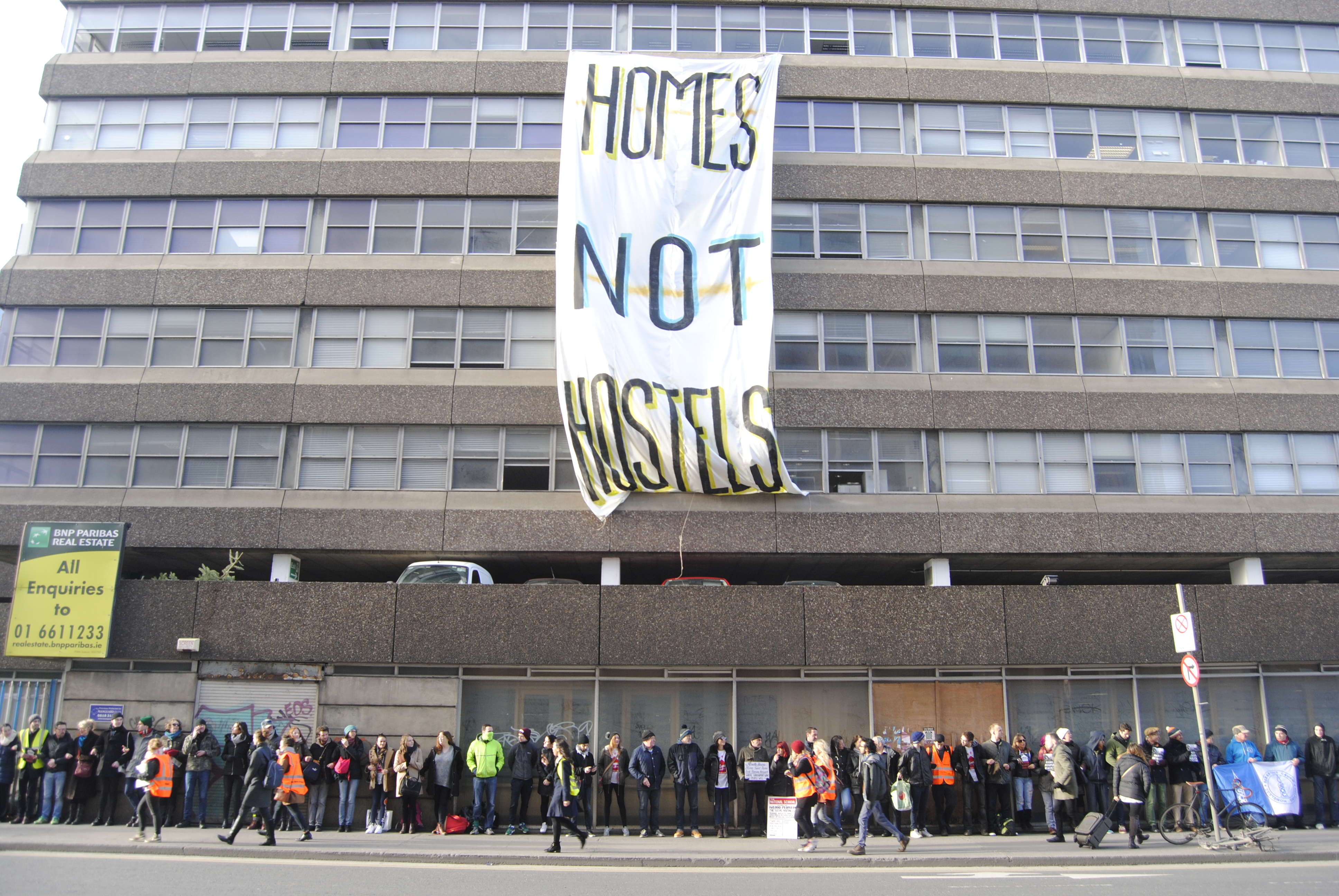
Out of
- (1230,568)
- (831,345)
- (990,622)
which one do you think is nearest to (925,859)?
(990,622)

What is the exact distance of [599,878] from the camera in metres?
11.9

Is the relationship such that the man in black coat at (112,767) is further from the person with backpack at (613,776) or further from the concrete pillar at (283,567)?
the person with backpack at (613,776)

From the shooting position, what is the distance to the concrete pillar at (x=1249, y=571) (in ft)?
70.9

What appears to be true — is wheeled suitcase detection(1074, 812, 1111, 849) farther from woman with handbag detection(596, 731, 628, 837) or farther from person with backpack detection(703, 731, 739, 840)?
woman with handbag detection(596, 731, 628, 837)

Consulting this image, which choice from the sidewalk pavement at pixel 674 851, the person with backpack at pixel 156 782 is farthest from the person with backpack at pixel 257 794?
the person with backpack at pixel 156 782

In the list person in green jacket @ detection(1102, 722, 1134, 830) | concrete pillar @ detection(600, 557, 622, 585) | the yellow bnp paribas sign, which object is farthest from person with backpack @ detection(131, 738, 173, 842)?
person in green jacket @ detection(1102, 722, 1134, 830)

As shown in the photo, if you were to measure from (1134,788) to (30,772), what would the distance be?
1944cm

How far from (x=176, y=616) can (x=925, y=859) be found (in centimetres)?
1523

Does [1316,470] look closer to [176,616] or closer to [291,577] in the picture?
[291,577]

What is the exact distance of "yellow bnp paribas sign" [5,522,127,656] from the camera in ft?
62.6

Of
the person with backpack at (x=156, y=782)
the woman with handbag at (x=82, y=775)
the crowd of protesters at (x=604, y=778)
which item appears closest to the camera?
the person with backpack at (x=156, y=782)

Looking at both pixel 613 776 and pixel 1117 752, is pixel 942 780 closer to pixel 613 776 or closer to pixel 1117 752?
pixel 1117 752

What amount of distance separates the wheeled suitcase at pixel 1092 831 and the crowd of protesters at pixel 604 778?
1.24 meters

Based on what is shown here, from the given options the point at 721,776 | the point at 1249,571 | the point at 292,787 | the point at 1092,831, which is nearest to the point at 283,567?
the point at 292,787
